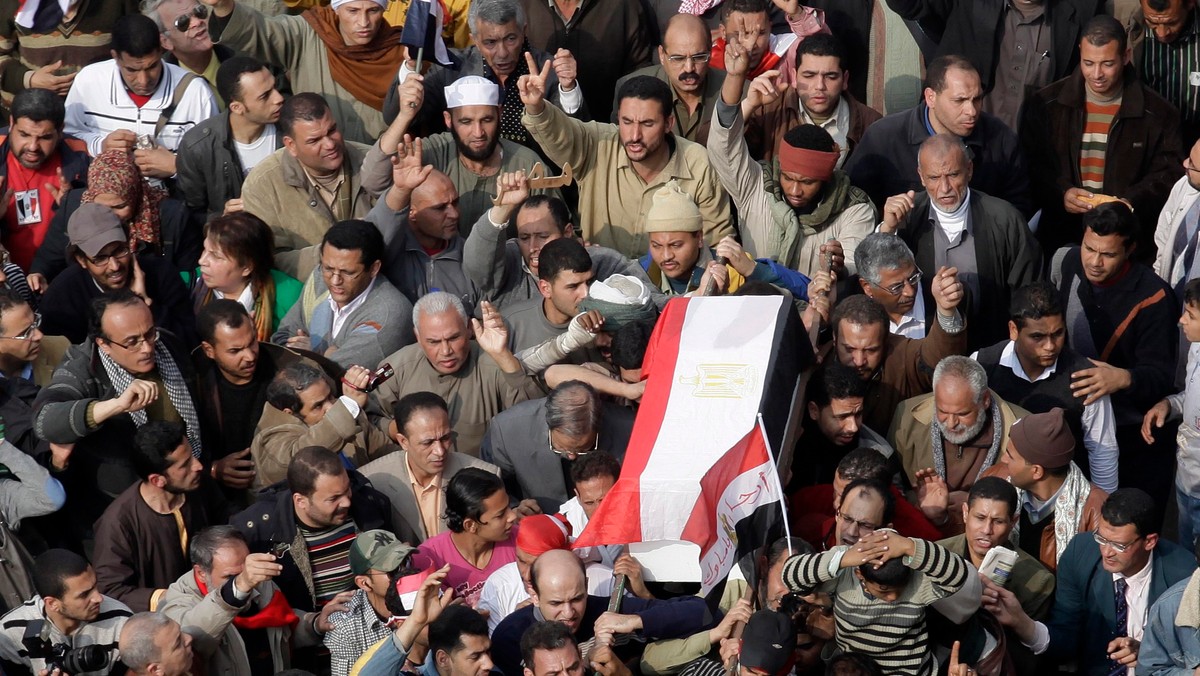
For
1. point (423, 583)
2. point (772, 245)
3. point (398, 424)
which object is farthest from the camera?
point (772, 245)

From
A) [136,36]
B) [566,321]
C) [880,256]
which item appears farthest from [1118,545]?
[136,36]

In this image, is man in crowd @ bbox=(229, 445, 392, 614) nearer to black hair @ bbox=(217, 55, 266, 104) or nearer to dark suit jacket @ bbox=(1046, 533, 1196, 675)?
black hair @ bbox=(217, 55, 266, 104)

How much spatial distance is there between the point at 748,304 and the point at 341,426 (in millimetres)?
2074

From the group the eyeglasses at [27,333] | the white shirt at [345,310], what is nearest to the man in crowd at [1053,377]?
the white shirt at [345,310]

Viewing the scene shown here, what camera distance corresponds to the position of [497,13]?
12.6 meters

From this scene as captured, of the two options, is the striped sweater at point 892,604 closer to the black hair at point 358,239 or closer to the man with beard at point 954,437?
the man with beard at point 954,437

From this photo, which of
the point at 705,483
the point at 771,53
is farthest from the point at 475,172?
the point at 705,483

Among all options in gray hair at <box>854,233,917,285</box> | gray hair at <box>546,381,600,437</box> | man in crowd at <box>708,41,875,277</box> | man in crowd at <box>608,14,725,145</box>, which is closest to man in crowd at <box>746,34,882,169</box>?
man in crowd at <box>608,14,725,145</box>

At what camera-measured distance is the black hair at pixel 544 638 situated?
8945 mm

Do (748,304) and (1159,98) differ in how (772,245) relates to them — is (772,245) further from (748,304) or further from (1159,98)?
(1159,98)

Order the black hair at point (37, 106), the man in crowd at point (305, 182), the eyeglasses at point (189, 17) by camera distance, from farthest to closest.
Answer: the eyeglasses at point (189, 17) → the black hair at point (37, 106) → the man in crowd at point (305, 182)

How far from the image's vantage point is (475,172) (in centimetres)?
1224

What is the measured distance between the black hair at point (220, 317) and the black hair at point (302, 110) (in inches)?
59.0

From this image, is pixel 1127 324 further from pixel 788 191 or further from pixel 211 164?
pixel 211 164
